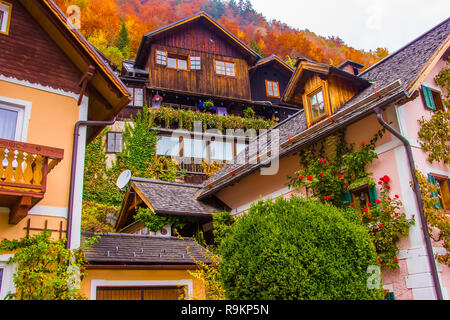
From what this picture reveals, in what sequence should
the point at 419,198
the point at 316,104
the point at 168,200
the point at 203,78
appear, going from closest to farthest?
the point at 419,198, the point at 316,104, the point at 168,200, the point at 203,78

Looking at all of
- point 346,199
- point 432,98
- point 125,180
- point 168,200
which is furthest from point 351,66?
point 125,180

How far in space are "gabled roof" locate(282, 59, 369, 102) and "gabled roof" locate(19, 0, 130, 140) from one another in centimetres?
584

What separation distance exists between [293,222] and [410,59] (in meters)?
7.09

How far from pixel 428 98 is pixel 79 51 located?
9.07 metres

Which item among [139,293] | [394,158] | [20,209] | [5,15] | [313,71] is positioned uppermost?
[313,71]

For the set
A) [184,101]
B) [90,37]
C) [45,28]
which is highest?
[90,37]

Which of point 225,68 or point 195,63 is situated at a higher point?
point 225,68

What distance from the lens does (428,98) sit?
39.0 feet

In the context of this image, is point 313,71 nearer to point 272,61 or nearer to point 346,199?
point 346,199

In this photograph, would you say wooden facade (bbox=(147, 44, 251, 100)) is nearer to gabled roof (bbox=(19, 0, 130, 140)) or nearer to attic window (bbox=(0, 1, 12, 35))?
gabled roof (bbox=(19, 0, 130, 140))

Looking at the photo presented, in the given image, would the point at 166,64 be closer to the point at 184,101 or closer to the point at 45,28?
the point at 184,101

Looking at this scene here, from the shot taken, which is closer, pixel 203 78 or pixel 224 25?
pixel 203 78
